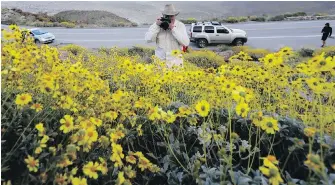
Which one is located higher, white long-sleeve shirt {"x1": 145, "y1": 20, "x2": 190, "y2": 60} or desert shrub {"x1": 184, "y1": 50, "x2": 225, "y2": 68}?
white long-sleeve shirt {"x1": 145, "y1": 20, "x2": 190, "y2": 60}

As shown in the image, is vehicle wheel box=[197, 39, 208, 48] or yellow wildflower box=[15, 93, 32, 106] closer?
yellow wildflower box=[15, 93, 32, 106]

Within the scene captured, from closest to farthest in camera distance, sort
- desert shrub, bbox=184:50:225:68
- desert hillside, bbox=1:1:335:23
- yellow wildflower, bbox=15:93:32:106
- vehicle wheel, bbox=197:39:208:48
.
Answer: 1. yellow wildflower, bbox=15:93:32:106
2. desert shrub, bbox=184:50:225:68
3. vehicle wheel, bbox=197:39:208:48
4. desert hillside, bbox=1:1:335:23

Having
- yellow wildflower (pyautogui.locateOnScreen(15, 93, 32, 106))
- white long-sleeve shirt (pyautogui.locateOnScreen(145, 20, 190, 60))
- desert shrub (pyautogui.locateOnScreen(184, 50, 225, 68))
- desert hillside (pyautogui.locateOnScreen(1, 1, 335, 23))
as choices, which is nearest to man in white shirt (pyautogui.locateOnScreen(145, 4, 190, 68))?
white long-sleeve shirt (pyautogui.locateOnScreen(145, 20, 190, 60))

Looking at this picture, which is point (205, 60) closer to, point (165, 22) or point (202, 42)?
point (165, 22)

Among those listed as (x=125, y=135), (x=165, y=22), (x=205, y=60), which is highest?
(x=165, y=22)

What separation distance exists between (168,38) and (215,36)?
12.0 meters

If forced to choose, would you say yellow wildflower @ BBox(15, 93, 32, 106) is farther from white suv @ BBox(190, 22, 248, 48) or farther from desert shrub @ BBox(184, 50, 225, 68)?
white suv @ BBox(190, 22, 248, 48)

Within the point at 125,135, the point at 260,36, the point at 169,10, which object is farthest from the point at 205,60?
the point at 260,36

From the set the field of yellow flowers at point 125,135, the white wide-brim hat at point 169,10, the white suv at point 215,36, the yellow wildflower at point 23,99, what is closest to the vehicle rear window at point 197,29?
the white suv at point 215,36

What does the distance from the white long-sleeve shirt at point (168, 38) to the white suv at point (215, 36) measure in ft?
38.1

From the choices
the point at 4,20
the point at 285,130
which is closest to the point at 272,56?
the point at 285,130

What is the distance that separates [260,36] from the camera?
20.1 metres

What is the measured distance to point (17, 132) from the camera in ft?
6.38

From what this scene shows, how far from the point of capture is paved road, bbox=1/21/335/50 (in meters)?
17.9
